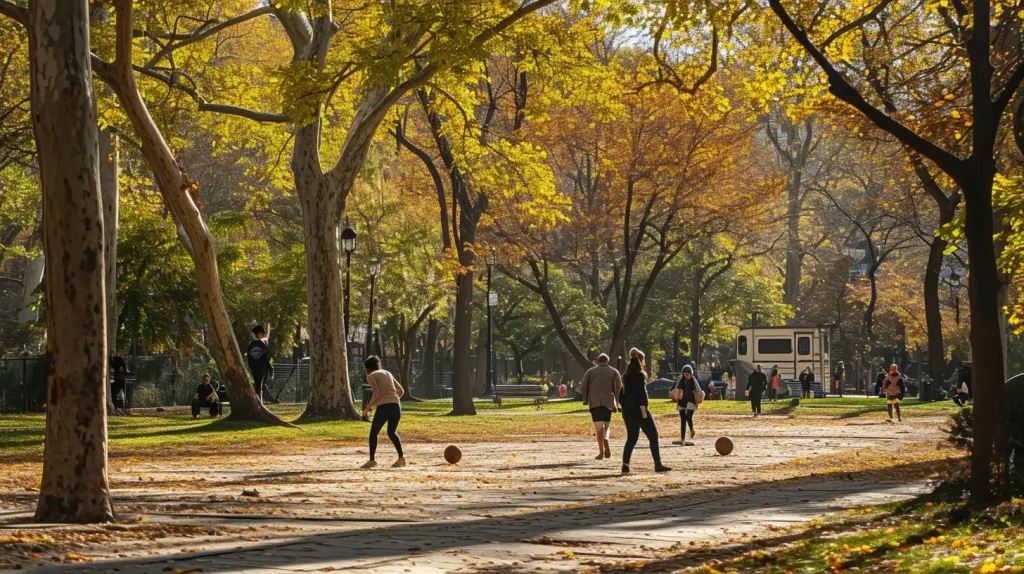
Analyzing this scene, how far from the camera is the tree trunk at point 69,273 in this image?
35.9ft

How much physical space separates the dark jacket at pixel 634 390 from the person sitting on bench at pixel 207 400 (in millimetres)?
16450

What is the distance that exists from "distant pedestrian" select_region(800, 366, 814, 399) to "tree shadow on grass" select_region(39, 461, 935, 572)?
125ft

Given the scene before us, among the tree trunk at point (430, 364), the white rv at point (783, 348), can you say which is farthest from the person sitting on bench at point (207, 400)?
the tree trunk at point (430, 364)

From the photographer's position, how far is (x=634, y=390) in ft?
64.1

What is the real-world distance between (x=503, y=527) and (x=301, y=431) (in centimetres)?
1535

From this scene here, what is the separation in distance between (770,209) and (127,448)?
2716 cm

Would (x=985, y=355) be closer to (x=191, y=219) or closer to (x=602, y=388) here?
(x=602, y=388)

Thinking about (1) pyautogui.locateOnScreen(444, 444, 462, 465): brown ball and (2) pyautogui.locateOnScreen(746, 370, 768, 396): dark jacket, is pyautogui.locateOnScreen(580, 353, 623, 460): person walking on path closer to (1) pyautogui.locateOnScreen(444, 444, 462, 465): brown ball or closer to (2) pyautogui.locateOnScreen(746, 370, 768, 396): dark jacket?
(1) pyautogui.locateOnScreen(444, 444, 462, 465): brown ball

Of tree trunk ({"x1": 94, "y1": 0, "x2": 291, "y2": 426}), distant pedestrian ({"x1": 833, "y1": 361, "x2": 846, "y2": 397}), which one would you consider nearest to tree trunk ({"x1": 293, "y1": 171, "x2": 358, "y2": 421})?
tree trunk ({"x1": 94, "y1": 0, "x2": 291, "y2": 426})

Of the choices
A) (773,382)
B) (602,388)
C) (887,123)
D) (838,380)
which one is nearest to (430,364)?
(838,380)

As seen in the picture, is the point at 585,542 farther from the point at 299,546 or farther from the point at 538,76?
the point at 538,76

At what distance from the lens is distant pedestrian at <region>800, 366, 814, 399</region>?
54.8 m

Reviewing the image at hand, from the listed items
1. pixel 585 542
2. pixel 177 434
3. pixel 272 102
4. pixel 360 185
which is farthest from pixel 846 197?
pixel 585 542

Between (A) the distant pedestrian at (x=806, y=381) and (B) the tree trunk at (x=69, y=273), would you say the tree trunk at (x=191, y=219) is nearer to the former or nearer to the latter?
(B) the tree trunk at (x=69, y=273)
